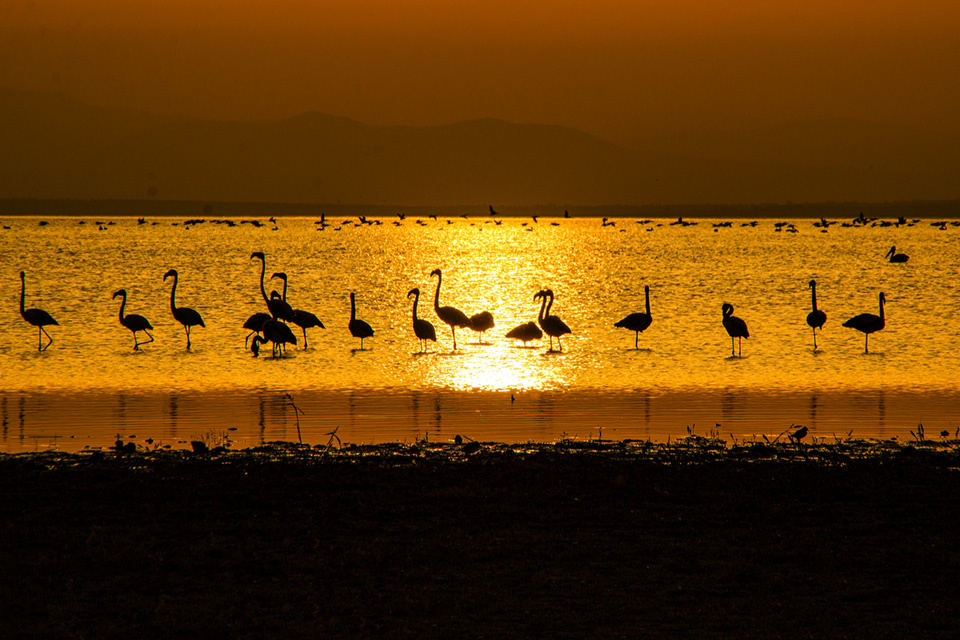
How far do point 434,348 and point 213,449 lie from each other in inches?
552

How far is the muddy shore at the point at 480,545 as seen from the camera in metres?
6.80

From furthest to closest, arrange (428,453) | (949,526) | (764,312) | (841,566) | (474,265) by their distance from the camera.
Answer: (474,265) → (764,312) → (428,453) → (949,526) → (841,566)

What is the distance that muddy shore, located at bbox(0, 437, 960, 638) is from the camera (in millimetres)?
6801

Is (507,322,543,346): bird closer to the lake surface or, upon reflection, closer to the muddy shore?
the lake surface

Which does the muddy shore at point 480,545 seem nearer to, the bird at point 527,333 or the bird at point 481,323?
the bird at point 527,333

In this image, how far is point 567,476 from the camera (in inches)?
424

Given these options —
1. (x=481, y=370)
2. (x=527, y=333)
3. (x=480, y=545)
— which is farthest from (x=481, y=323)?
(x=480, y=545)

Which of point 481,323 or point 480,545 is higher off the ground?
point 481,323

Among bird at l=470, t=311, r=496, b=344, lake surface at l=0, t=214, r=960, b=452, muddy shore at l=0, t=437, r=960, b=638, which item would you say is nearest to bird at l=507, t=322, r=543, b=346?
lake surface at l=0, t=214, r=960, b=452

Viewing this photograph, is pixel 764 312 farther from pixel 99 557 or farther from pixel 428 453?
pixel 99 557

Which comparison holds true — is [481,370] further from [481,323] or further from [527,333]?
[481,323]

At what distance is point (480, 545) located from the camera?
8375 mm

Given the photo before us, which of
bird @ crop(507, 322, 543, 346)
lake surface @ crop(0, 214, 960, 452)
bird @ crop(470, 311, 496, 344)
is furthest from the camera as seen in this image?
bird @ crop(470, 311, 496, 344)

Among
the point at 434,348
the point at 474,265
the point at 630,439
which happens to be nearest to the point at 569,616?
the point at 630,439
